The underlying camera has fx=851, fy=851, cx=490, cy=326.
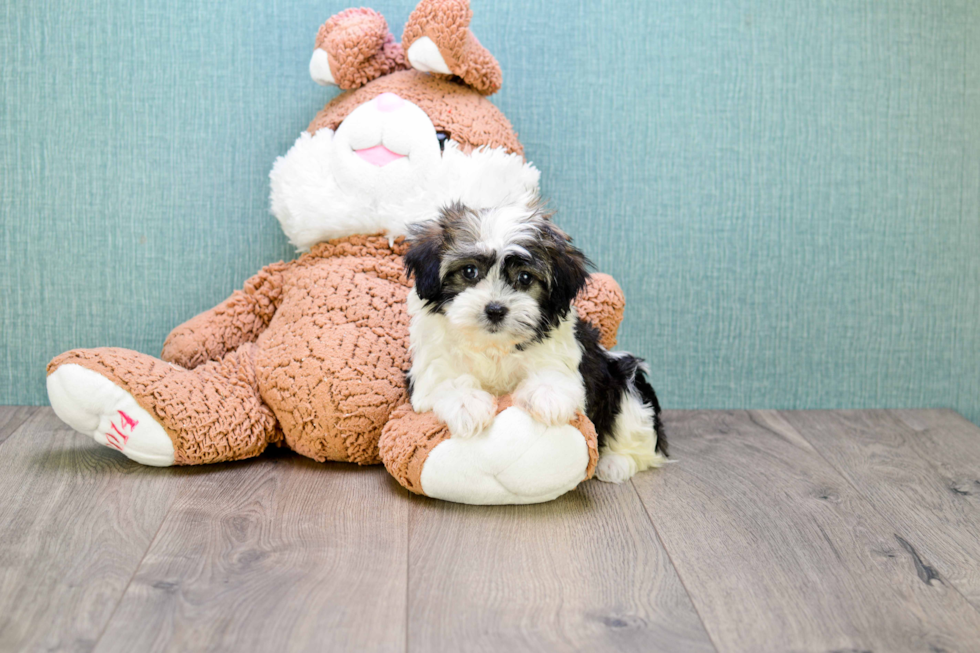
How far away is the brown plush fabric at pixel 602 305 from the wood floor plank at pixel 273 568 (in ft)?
2.18

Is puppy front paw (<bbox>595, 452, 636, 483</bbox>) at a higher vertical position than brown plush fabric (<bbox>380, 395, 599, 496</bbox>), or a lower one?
lower

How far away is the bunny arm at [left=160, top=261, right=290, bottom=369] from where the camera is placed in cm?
223

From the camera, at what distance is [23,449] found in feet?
7.15

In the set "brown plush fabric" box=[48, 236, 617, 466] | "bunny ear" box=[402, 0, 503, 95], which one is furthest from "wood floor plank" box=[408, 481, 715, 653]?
"bunny ear" box=[402, 0, 503, 95]

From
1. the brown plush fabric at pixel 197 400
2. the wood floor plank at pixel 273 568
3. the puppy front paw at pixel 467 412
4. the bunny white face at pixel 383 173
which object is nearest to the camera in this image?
the wood floor plank at pixel 273 568

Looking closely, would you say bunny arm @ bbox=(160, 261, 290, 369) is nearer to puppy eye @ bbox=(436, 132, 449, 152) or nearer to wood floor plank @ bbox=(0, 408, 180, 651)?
wood floor plank @ bbox=(0, 408, 180, 651)

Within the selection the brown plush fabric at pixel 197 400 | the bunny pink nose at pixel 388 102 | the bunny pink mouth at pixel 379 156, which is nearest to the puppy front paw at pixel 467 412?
the brown plush fabric at pixel 197 400

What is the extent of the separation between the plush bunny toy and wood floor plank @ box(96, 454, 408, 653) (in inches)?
4.6

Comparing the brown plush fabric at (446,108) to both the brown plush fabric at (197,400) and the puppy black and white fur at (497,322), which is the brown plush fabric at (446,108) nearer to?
the puppy black and white fur at (497,322)

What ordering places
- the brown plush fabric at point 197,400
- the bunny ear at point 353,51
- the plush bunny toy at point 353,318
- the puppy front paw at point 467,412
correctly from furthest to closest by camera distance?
1. the bunny ear at point 353,51
2. the brown plush fabric at point 197,400
3. the plush bunny toy at point 353,318
4. the puppy front paw at point 467,412

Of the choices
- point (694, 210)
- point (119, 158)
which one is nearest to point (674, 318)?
point (694, 210)

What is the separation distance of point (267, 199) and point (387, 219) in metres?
0.54

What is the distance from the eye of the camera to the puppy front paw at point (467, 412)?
1774 mm

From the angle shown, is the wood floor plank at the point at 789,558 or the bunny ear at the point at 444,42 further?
the bunny ear at the point at 444,42
